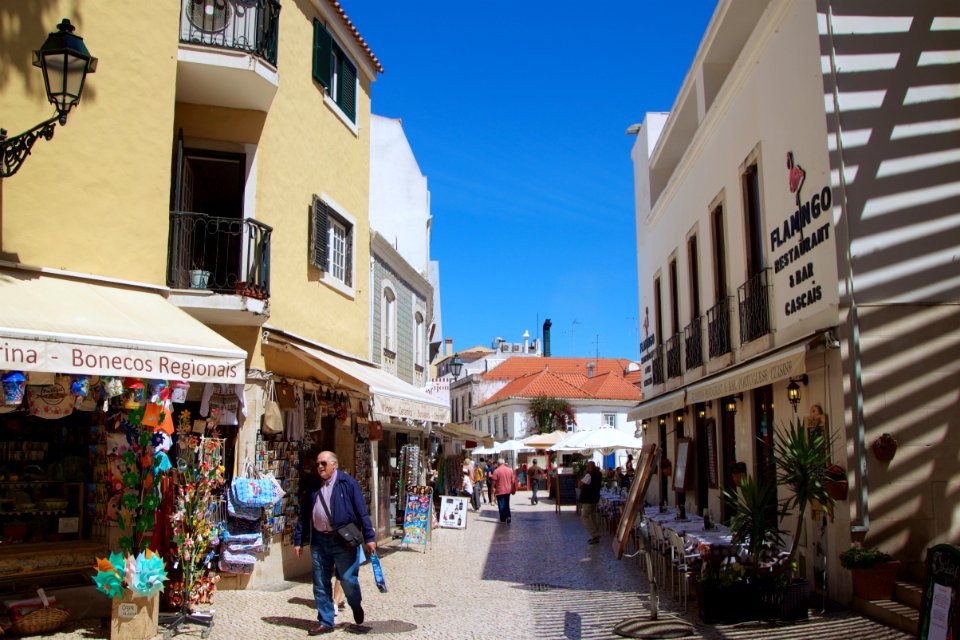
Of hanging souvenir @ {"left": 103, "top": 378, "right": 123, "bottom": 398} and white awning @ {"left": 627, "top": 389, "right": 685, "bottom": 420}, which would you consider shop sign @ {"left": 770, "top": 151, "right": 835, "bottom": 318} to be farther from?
Result: hanging souvenir @ {"left": 103, "top": 378, "right": 123, "bottom": 398}

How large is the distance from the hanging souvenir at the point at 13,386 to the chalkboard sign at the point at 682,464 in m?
12.7

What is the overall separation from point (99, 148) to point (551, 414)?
47161mm

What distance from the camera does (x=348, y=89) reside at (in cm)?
1556

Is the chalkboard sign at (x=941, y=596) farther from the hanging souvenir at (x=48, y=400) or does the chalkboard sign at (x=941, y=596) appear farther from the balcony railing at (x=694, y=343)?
the balcony railing at (x=694, y=343)

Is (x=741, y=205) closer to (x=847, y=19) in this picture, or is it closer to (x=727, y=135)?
(x=727, y=135)

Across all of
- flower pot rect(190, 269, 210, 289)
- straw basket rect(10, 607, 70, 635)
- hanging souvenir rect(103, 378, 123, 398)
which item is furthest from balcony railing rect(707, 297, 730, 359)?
straw basket rect(10, 607, 70, 635)

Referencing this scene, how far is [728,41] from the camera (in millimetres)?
15547

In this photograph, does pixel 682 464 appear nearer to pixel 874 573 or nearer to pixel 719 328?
pixel 719 328

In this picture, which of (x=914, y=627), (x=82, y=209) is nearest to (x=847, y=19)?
(x=914, y=627)

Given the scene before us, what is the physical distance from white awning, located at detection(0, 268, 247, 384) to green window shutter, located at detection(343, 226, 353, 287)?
19.8 feet

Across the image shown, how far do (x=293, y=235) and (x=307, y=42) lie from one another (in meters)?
3.39

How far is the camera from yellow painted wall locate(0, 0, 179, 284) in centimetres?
812

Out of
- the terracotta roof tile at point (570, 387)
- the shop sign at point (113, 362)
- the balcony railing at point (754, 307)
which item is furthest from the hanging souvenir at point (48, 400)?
the terracotta roof tile at point (570, 387)

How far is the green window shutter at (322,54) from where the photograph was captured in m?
13.8
